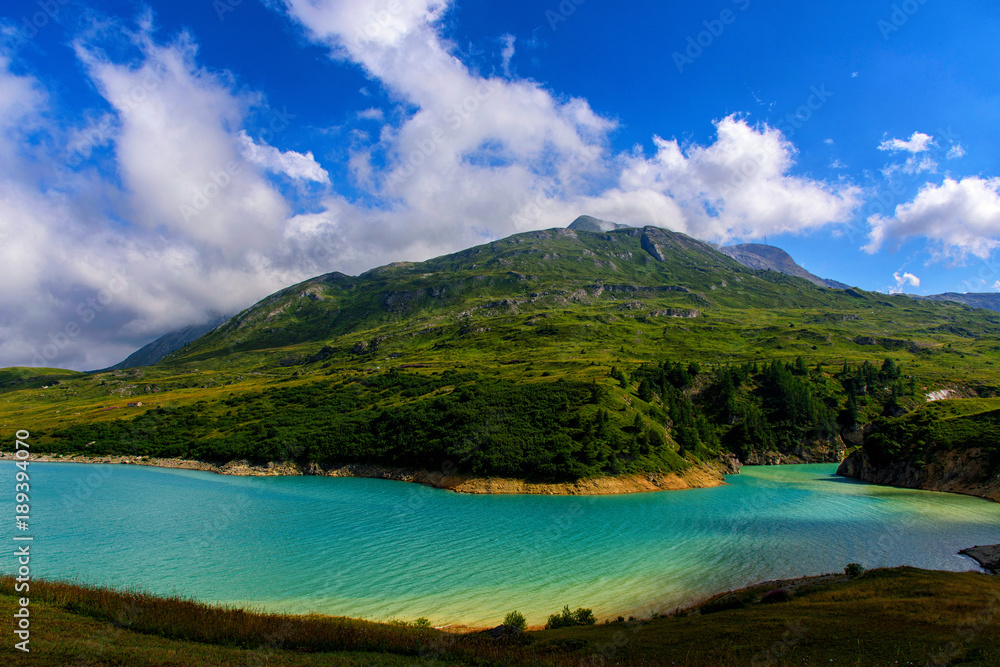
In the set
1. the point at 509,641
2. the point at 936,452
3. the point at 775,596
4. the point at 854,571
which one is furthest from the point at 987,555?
Answer: the point at 936,452

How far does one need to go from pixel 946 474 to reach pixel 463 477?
67970 mm

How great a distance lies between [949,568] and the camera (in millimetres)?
30719

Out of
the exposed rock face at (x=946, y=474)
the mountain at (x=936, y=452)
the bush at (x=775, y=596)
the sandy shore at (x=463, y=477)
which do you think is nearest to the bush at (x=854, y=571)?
the bush at (x=775, y=596)

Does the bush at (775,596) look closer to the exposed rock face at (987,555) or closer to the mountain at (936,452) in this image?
the exposed rock face at (987,555)

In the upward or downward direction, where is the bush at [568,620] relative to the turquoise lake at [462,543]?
upward

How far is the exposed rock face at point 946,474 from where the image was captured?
57.5m

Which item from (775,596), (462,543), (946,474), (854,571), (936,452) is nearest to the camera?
(775,596)

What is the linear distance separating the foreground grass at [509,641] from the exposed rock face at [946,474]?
187 ft

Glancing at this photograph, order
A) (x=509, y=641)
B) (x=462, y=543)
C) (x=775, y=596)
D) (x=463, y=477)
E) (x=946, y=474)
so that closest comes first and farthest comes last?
(x=509, y=641) < (x=775, y=596) < (x=462, y=543) < (x=946, y=474) < (x=463, y=477)

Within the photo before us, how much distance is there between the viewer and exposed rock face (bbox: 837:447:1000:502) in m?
57.5

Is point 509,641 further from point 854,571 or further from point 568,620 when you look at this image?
point 854,571

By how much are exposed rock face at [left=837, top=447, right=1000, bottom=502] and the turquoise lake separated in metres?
4.00

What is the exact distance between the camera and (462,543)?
36.5 meters

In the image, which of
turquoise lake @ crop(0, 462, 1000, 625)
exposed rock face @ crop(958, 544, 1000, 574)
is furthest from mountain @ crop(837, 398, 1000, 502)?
exposed rock face @ crop(958, 544, 1000, 574)
